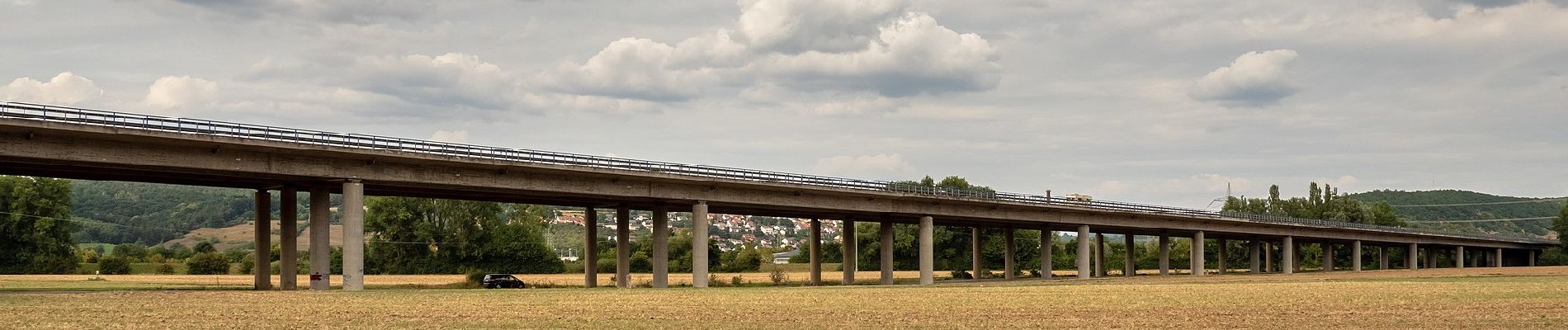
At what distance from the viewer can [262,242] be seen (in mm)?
66438

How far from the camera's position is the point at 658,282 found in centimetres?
7700

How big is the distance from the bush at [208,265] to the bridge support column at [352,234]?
61057mm

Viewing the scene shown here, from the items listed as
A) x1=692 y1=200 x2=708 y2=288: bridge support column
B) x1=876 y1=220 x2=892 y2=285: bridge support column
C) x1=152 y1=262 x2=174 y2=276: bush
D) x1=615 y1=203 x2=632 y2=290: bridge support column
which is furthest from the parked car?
x1=152 y1=262 x2=174 y2=276: bush

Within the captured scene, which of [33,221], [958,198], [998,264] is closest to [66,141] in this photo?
[958,198]

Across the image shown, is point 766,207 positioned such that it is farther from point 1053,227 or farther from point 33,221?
point 33,221

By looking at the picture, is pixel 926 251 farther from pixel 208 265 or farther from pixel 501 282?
pixel 208 265

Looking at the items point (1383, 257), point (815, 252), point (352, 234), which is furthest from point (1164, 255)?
point (352, 234)

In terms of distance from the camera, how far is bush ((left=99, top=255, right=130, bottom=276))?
382ft

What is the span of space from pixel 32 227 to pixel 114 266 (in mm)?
7052

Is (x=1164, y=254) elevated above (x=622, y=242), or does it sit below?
below

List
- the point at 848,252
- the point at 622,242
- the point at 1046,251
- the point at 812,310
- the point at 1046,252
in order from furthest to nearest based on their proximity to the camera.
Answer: the point at 1046,251
the point at 1046,252
the point at 848,252
the point at 622,242
the point at 812,310

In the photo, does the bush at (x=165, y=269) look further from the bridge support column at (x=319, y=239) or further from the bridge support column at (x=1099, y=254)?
the bridge support column at (x=1099, y=254)

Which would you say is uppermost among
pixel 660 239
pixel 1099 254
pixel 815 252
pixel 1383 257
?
pixel 660 239

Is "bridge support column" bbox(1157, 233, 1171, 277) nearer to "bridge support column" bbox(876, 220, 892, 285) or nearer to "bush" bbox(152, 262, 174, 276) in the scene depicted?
"bridge support column" bbox(876, 220, 892, 285)
